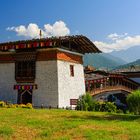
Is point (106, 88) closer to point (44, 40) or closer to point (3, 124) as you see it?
point (44, 40)

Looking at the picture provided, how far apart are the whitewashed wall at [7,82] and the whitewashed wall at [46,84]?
3.12 meters

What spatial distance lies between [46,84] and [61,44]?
479cm

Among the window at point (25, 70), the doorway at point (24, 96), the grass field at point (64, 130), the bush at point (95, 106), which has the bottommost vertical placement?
the grass field at point (64, 130)

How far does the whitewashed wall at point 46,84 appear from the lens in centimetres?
3070

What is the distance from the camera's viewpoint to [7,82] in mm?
33906

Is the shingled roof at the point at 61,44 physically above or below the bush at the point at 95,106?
above

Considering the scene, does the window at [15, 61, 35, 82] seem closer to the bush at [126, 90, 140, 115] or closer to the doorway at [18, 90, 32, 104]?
the doorway at [18, 90, 32, 104]

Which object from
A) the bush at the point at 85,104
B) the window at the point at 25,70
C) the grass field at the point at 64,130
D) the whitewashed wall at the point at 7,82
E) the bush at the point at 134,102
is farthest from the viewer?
the whitewashed wall at the point at 7,82

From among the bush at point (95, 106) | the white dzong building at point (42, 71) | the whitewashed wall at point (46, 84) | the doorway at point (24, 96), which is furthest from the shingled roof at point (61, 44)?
the bush at point (95, 106)

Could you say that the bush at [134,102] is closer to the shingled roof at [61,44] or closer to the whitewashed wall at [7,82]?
the shingled roof at [61,44]

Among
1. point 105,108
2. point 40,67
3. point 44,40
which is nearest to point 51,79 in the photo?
point 40,67

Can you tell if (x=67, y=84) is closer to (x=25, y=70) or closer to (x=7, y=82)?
(x=25, y=70)

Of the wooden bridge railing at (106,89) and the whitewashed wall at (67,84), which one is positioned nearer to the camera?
the whitewashed wall at (67,84)

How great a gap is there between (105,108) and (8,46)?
1253 centimetres
